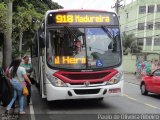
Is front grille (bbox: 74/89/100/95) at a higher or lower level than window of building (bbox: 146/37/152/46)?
lower

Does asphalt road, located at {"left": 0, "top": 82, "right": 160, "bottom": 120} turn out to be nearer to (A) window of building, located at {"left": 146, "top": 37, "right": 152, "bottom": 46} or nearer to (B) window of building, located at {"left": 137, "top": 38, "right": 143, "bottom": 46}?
(A) window of building, located at {"left": 146, "top": 37, "right": 152, "bottom": 46}

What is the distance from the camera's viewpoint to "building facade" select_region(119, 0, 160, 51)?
7138 centimetres

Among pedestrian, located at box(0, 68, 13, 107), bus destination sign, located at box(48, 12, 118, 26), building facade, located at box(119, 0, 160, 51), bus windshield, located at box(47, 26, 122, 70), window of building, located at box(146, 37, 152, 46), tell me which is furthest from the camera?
window of building, located at box(146, 37, 152, 46)

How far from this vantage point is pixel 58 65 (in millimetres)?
11906

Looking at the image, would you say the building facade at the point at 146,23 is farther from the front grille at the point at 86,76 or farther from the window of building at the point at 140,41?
the front grille at the point at 86,76

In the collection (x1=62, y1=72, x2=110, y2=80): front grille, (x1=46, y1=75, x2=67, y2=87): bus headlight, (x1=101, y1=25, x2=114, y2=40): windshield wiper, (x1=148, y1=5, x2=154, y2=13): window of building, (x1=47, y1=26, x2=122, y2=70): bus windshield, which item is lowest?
(x1=46, y1=75, x2=67, y2=87): bus headlight

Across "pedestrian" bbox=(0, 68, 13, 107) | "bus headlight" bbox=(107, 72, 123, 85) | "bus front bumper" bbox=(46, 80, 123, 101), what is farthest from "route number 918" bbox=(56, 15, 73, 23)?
"pedestrian" bbox=(0, 68, 13, 107)

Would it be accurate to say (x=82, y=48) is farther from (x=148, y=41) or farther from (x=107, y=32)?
(x=148, y=41)

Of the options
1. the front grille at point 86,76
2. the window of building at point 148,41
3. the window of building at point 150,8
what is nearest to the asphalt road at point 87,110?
the front grille at point 86,76

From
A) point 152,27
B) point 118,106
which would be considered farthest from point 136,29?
point 118,106

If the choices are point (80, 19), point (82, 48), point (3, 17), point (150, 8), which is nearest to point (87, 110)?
point (82, 48)

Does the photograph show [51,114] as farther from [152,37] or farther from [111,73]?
[152,37]

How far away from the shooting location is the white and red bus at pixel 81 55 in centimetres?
1180

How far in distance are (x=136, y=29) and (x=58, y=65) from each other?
64919 millimetres
